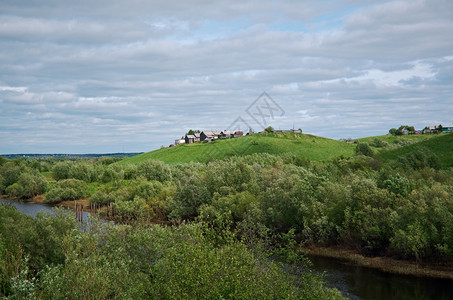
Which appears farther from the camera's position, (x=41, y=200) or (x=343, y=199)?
(x=41, y=200)

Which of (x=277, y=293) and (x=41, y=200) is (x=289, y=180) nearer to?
(x=277, y=293)

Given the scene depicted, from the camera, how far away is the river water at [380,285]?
36812mm

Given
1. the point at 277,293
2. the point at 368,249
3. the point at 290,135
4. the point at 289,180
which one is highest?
the point at 290,135

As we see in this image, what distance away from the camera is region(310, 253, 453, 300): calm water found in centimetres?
3684

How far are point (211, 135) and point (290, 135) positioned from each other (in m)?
41.4

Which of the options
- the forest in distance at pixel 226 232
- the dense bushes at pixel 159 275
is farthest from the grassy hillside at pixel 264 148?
the dense bushes at pixel 159 275

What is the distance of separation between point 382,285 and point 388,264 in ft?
22.0

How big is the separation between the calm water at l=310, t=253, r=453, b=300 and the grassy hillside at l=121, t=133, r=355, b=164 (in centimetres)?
7198

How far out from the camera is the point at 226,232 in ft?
90.1

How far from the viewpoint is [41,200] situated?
10056 cm

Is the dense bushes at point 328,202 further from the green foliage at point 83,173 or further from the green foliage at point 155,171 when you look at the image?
the green foliage at point 83,173

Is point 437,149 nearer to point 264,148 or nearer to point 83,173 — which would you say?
point 264,148

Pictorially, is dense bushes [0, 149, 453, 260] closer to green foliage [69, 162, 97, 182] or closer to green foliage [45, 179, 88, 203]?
green foliage [45, 179, 88, 203]

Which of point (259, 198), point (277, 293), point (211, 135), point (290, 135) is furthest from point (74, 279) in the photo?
point (211, 135)
